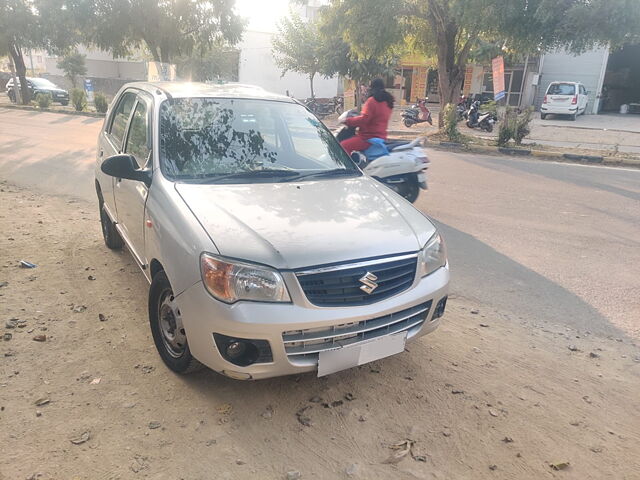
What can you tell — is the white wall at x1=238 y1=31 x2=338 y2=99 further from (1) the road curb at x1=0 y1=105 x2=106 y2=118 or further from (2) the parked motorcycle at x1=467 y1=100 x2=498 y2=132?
(2) the parked motorcycle at x1=467 y1=100 x2=498 y2=132

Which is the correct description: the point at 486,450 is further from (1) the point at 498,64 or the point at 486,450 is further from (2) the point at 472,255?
(1) the point at 498,64

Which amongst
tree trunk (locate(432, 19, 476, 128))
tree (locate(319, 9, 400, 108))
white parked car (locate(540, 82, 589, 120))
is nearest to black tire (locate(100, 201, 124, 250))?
tree trunk (locate(432, 19, 476, 128))

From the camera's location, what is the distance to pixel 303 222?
8.97ft

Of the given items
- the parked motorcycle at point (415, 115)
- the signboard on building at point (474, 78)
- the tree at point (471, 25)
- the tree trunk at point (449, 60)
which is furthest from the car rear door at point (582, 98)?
the tree trunk at point (449, 60)

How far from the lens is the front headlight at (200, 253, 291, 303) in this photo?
2398mm

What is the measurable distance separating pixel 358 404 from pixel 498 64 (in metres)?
11.8

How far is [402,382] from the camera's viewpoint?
298 cm

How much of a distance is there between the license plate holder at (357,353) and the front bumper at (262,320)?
0.07 metres

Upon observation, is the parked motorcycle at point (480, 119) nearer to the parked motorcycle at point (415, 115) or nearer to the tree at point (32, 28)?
the parked motorcycle at point (415, 115)

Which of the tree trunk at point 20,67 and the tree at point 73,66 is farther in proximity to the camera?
the tree at point 73,66

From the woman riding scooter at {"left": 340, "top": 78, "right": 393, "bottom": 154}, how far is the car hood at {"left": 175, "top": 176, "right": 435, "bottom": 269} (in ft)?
11.9

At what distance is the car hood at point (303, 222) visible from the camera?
248 cm

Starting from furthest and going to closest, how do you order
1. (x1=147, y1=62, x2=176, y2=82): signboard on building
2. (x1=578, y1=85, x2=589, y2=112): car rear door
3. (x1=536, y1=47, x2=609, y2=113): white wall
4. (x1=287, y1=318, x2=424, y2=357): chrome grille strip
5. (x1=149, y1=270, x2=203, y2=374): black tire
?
(x1=536, y1=47, x2=609, y2=113): white wall → (x1=578, y1=85, x2=589, y2=112): car rear door → (x1=147, y1=62, x2=176, y2=82): signboard on building → (x1=149, y1=270, x2=203, y2=374): black tire → (x1=287, y1=318, x2=424, y2=357): chrome grille strip

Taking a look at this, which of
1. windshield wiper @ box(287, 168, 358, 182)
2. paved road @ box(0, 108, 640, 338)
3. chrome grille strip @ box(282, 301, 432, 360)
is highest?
windshield wiper @ box(287, 168, 358, 182)
